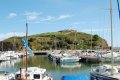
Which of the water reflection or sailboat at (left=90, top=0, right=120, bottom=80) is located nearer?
sailboat at (left=90, top=0, right=120, bottom=80)

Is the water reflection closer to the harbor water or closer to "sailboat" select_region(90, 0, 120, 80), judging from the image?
the harbor water

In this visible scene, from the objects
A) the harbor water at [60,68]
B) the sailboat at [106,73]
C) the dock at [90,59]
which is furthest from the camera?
the dock at [90,59]

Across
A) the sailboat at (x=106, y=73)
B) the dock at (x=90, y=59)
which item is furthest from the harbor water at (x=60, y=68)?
the sailboat at (x=106, y=73)

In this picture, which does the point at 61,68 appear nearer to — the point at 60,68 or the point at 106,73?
the point at 60,68

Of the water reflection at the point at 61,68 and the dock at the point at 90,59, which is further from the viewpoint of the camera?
the dock at the point at 90,59

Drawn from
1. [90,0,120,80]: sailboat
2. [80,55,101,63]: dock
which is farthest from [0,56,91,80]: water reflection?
[90,0,120,80]: sailboat

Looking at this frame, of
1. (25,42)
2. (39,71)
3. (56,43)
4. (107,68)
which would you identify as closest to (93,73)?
(107,68)

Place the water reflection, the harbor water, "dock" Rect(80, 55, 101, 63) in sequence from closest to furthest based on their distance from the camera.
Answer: the harbor water, the water reflection, "dock" Rect(80, 55, 101, 63)

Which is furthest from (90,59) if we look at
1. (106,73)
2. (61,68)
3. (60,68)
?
(106,73)

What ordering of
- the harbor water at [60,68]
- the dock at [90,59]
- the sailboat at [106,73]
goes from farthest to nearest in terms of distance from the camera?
the dock at [90,59], the harbor water at [60,68], the sailboat at [106,73]

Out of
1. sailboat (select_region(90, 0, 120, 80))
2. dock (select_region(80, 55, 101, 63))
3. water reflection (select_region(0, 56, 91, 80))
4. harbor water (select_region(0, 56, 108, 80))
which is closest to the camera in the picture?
sailboat (select_region(90, 0, 120, 80))

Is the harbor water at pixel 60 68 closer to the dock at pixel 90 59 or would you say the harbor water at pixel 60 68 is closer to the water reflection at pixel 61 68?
the water reflection at pixel 61 68

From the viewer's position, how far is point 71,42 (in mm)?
190750

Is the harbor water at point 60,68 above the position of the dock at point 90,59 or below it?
below
